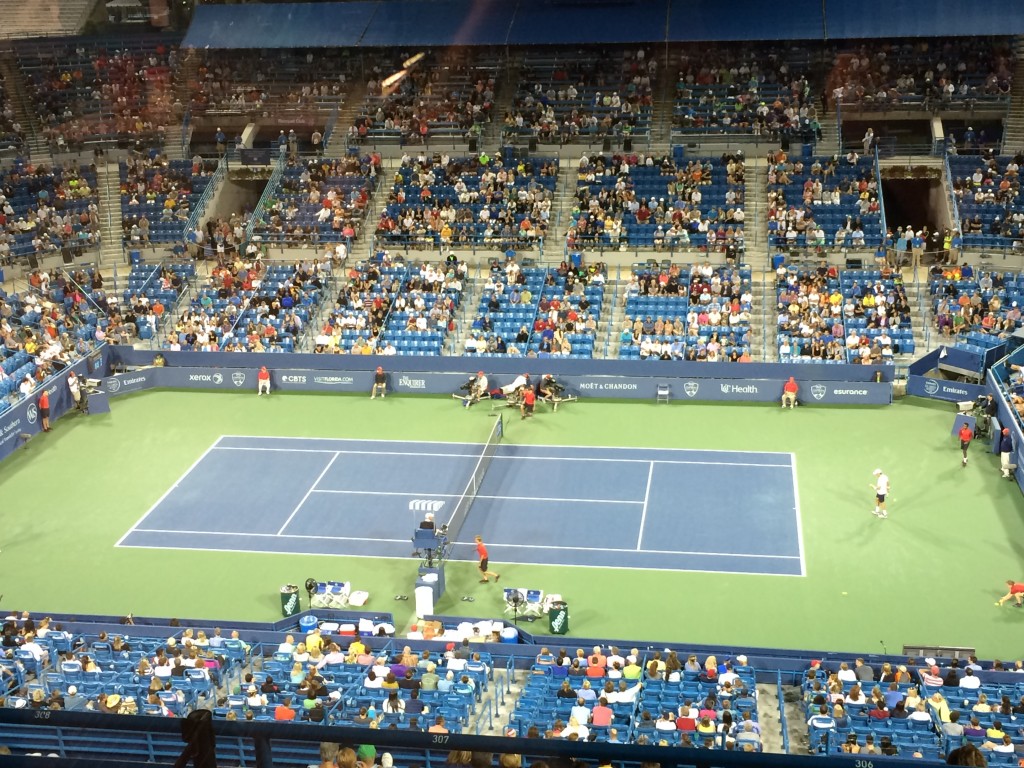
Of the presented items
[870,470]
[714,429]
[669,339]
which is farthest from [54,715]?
[669,339]

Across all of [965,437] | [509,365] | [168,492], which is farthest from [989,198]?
[168,492]

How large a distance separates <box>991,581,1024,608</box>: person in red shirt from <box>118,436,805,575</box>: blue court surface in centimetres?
444

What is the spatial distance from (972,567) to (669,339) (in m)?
15.6

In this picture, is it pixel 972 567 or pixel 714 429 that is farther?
pixel 714 429

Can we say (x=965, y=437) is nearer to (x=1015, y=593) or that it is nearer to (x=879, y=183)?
(x=1015, y=593)

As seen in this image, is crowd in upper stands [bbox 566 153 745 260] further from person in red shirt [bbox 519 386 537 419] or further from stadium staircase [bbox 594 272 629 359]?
person in red shirt [bbox 519 386 537 419]

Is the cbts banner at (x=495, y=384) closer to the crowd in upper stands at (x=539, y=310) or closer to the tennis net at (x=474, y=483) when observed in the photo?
the crowd in upper stands at (x=539, y=310)

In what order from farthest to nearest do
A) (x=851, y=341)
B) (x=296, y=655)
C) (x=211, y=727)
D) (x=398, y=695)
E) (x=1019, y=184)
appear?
(x=1019, y=184) → (x=851, y=341) → (x=296, y=655) → (x=398, y=695) → (x=211, y=727)

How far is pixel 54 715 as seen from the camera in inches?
164

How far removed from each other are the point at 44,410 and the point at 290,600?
1575 cm

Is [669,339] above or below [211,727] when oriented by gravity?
above

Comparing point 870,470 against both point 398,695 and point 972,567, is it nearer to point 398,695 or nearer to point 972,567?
point 972,567

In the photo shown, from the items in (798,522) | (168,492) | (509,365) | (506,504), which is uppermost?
(509,365)

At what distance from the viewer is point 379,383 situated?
41156mm
